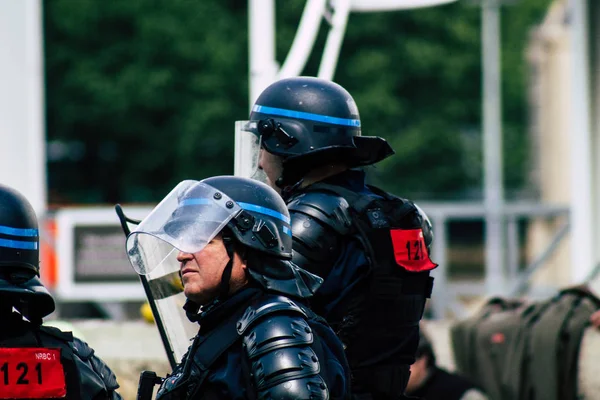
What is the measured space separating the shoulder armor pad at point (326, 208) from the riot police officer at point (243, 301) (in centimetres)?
52

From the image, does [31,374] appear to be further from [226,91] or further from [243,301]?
[226,91]

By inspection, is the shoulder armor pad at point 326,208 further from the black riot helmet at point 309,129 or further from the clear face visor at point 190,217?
the clear face visor at point 190,217

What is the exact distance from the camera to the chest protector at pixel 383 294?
3.96 metres

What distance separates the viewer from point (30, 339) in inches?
142

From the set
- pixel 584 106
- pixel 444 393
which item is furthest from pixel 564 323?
pixel 584 106

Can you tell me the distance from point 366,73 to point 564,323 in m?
22.9

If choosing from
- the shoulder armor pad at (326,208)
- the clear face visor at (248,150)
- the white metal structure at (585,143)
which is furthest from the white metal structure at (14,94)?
the shoulder armor pad at (326,208)

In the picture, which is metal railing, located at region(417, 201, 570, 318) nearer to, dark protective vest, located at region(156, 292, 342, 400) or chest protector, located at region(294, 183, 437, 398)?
chest protector, located at region(294, 183, 437, 398)

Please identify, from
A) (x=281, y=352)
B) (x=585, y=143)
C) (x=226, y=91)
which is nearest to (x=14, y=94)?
(x=585, y=143)

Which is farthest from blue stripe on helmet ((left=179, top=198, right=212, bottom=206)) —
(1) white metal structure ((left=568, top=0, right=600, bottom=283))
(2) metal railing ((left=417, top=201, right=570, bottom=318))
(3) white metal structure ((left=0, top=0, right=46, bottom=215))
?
(2) metal railing ((left=417, top=201, right=570, bottom=318))

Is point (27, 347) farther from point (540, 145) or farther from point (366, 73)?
point (540, 145)

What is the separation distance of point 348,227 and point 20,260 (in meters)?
0.92

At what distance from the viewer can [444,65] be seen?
30.6 meters

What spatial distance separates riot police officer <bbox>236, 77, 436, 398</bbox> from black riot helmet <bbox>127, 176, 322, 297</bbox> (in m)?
0.57
